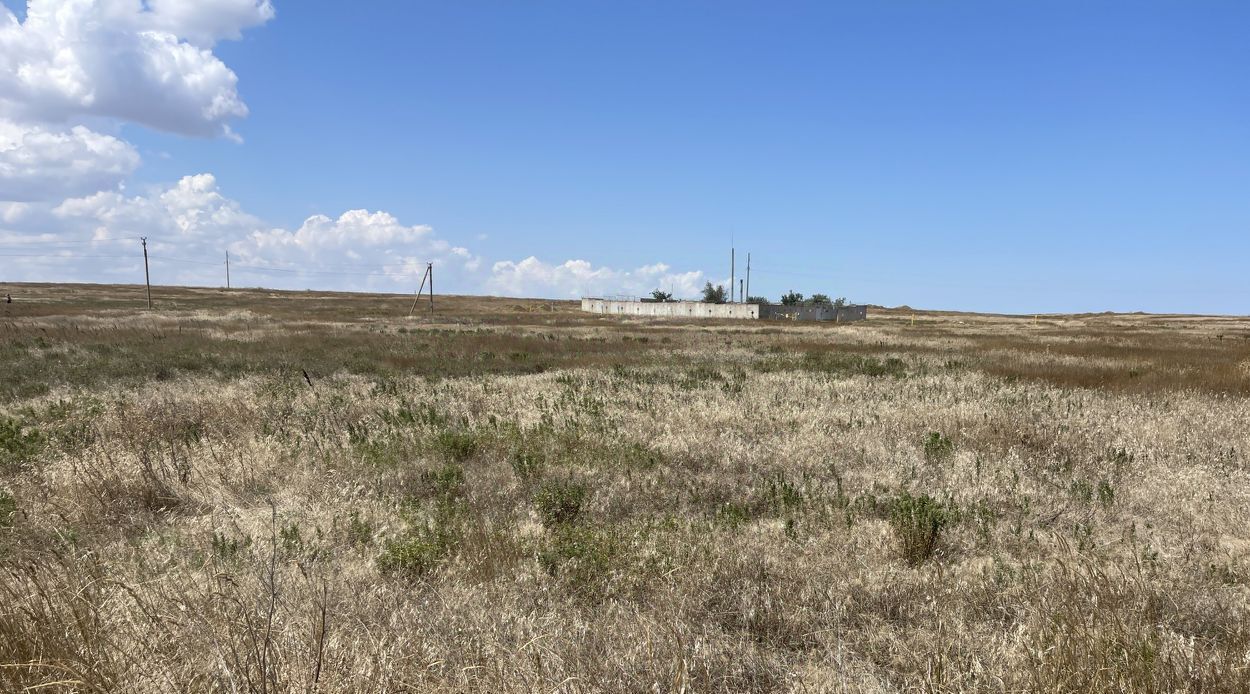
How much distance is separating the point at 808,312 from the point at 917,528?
6876 cm

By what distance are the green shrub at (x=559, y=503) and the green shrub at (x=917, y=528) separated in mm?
2801

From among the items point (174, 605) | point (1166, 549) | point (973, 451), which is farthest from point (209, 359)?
point (1166, 549)

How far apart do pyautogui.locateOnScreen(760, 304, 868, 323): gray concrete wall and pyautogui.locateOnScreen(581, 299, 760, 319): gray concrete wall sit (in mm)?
1543

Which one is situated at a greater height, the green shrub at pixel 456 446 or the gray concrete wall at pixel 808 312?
the gray concrete wall at pixel 808 312

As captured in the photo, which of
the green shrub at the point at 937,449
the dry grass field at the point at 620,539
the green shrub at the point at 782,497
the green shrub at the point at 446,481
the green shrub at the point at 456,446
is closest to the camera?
the dry grass field at the point at 620,539

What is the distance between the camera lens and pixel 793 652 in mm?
3869

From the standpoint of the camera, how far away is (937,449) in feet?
28.1

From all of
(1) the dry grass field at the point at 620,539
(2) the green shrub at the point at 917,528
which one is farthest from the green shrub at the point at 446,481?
(2) the green shrub at the point at 917,528

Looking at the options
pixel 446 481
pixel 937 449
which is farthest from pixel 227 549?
pixel 937 449

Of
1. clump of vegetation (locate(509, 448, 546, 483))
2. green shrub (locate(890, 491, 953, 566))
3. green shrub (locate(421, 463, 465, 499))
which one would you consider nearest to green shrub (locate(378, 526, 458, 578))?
green shrub (locate(421, 463, 465, 499))

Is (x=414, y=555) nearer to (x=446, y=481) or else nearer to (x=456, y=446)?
(x=446, y=481)

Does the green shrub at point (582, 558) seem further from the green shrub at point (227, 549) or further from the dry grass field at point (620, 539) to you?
the green shrub at point (227, 549)

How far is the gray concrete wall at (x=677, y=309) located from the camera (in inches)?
2789

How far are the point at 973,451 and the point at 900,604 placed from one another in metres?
5.12
